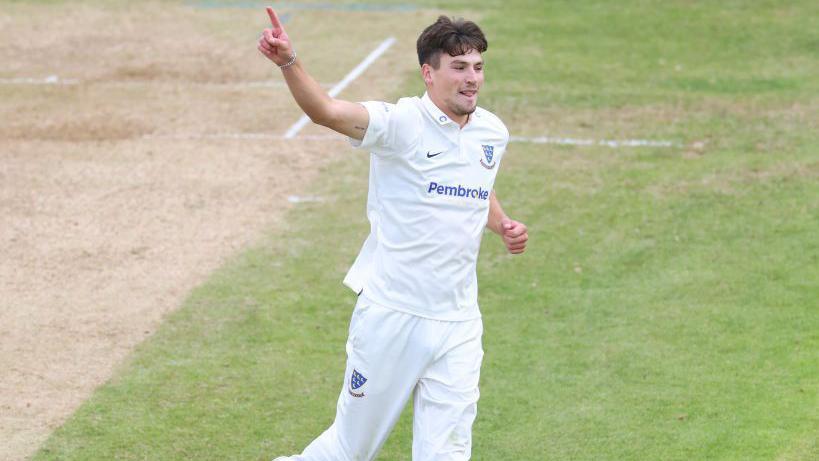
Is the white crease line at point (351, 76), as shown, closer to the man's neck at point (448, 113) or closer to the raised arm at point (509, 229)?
the raised arm at point (509, 229)

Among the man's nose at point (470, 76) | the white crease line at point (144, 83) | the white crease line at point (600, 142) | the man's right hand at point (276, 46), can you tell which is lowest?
the white crease line at point (144, 83)

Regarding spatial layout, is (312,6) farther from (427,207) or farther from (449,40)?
(427,207)

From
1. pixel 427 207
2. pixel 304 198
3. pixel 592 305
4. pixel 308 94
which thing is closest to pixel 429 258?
pixel 427 207

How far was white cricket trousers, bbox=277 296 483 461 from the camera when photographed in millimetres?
7066

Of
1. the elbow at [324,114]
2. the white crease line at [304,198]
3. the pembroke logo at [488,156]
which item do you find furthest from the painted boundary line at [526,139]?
the elbow at [324,114]

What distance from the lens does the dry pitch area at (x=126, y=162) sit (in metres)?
10.4

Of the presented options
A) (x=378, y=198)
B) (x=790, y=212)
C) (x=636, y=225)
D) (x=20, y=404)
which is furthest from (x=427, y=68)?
(x=790, y=212)

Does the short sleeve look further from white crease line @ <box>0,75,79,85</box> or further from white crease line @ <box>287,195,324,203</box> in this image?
white crease line @ <box>0,75,79,85</box>

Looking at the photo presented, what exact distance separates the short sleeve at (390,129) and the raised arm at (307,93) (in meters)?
0.05

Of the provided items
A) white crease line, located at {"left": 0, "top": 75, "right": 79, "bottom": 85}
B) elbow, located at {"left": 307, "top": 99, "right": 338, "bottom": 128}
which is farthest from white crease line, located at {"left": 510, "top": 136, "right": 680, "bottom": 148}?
elbow, located at {"left": 307, "top": 99, "right": 338, "bottom": 128}

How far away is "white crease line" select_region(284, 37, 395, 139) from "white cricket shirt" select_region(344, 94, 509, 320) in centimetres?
857

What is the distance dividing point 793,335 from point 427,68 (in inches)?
185

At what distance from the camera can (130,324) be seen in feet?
35.0

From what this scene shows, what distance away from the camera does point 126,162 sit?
1462 centimetres
